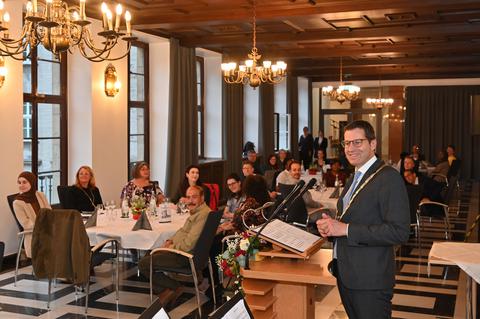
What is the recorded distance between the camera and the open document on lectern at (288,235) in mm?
3348

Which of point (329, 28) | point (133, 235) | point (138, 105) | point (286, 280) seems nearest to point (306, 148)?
point (329, 28)

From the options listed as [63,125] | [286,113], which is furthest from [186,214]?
[286,113]

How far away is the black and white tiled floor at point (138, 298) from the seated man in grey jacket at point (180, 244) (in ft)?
0.79

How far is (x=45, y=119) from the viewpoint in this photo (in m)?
9.05

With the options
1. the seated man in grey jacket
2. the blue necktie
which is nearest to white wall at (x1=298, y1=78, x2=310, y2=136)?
the seated man in grey jacket

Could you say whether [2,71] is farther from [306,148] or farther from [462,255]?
[306,148]

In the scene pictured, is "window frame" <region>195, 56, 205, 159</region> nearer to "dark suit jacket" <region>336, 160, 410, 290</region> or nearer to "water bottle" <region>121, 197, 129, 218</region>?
"water bottle" <region>121, 197, 129, 218</region>

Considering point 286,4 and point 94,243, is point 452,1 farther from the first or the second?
point 94,243

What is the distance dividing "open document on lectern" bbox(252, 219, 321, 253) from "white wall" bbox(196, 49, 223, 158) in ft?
35.0

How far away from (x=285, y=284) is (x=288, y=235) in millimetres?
444

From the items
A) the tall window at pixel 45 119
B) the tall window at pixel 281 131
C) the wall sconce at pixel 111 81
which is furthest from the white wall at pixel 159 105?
the tall window at pixel 281 131

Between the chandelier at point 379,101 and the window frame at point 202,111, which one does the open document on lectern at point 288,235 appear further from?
the chandelier at point 379,101

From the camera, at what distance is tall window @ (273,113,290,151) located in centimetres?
1869

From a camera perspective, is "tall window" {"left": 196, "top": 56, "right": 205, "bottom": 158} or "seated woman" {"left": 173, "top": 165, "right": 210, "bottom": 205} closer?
"seated woman" {"left": 173, "top": 165, "right": 210, "bottom": 205}
